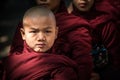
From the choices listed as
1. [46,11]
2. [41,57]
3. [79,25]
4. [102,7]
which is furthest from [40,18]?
[102,7]

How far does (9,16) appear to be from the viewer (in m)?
2.78

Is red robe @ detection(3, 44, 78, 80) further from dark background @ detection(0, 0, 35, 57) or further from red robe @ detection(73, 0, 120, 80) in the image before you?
dark background @ detection(0, 0, 35, 57)

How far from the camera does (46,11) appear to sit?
1.77m

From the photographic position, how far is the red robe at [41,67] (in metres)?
1.68

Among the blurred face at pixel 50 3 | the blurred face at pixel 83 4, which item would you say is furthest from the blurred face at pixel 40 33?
the blurred face at pixel 83 4

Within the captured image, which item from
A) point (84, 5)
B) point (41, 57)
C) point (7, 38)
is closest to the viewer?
point (41, 57)

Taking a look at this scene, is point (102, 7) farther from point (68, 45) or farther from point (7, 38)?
point (7, 38)

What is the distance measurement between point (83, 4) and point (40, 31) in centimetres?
41

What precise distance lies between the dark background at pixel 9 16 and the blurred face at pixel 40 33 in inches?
35.8

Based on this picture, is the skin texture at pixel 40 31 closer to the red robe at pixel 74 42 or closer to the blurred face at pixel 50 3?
the red robe at pixel 74 42

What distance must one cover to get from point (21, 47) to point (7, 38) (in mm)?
757

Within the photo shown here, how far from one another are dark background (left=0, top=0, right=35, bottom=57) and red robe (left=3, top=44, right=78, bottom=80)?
3.04ft

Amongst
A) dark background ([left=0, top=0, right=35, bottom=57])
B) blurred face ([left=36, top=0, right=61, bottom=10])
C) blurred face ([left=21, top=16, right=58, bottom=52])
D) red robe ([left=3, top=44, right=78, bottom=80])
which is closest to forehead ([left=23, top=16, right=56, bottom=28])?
blurred face ([left=21, top=16, right=58, bottom=52])

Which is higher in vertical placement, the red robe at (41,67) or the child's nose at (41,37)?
the child's nose at (41,37)
